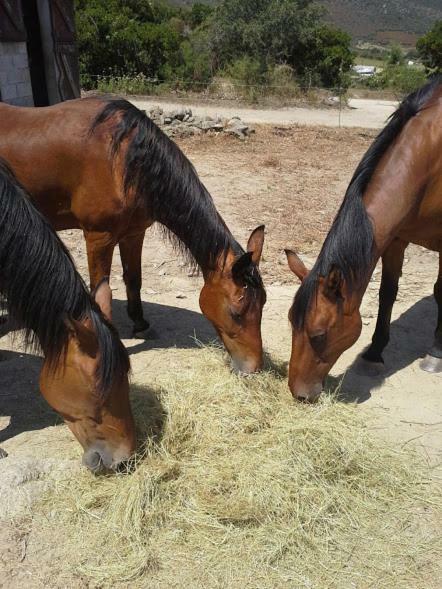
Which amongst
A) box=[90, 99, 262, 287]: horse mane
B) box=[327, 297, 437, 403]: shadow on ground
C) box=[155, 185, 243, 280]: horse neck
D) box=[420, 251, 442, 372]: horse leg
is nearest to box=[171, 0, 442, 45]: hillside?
box=[327, 297, 437, 403]: shadow on ground

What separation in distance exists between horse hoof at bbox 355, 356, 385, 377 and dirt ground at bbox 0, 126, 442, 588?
4cm

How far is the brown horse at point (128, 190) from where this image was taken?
3.54 meters

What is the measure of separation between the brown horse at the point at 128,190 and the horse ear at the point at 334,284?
0.53 metres

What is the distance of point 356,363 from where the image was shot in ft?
13.6

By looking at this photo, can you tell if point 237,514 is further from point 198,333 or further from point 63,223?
point 63,223

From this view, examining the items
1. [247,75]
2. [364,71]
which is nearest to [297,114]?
[247,75]

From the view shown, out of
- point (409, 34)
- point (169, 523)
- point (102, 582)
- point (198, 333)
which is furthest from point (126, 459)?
point (409, 34)

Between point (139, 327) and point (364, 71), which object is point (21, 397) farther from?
point (364, 71)

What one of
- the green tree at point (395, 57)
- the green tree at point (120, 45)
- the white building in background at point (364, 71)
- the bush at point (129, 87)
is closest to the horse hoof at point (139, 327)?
the bush at point (129, 87)

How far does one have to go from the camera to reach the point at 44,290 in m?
2.55

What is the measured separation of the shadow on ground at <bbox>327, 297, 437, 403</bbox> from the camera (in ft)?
12.5

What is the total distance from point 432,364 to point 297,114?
13.6 meters

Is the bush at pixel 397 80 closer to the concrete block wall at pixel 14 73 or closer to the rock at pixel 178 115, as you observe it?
the rock at pixel 178 115

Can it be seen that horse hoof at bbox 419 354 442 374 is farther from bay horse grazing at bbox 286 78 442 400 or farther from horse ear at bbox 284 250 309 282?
horse ear at bbox 284 250 309 282
